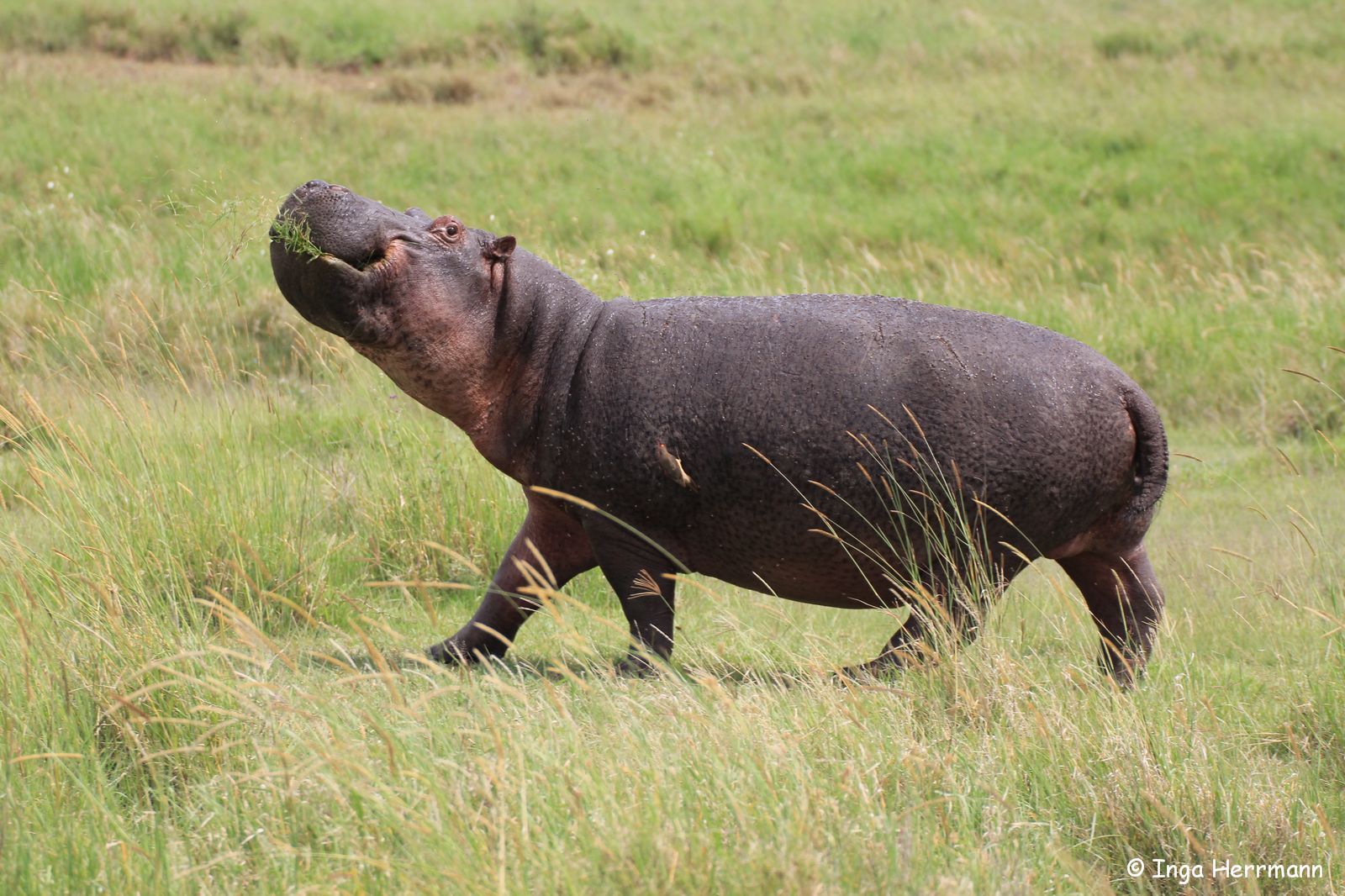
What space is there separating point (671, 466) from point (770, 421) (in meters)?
0.35

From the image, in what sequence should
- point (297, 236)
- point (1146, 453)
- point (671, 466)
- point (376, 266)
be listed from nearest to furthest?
point (297, 236) → point (376, 266) → point (671, 466) → point (1146, 453)

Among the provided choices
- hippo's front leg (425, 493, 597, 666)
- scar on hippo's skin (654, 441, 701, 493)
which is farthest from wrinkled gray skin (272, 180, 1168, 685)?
hippo's front leg (425, 493, 597, 666)

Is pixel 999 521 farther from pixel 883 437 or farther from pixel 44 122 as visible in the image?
pixel 44 122

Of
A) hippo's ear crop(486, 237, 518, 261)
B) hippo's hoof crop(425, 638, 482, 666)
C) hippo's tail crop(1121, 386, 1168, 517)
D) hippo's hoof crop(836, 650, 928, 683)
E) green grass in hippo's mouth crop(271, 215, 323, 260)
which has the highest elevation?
green grass in hippo's mouth crop(271, 215, 323, 260)

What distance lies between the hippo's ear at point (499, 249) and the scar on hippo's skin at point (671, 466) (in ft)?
2.86

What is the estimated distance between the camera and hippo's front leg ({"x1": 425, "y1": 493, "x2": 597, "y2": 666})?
5.20m

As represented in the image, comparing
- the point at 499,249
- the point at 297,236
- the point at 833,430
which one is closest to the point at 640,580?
the point at 833,430

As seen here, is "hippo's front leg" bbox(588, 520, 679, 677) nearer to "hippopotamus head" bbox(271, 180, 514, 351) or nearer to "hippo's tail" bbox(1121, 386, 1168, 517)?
"hippopotamus head" bbox(271, 180, 514, 351)

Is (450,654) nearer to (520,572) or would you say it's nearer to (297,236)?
(520,572)

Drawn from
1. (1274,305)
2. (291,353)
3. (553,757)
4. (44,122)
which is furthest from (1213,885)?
(44,122)

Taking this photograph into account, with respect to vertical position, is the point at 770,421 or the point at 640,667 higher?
the point at 770,421

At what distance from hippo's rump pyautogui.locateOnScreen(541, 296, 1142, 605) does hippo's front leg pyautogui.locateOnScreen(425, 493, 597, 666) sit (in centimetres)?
34

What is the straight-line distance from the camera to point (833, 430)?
4.64 metres

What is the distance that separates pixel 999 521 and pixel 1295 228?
1339 cm
